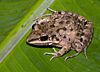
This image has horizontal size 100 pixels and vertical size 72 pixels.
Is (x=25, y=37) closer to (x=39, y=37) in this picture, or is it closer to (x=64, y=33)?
(x=39, y=37)

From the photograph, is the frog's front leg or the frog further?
the frog

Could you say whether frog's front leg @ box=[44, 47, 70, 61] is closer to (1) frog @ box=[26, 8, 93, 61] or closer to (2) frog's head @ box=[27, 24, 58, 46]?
(1) frog @ box=[26, 8, 93, 61]

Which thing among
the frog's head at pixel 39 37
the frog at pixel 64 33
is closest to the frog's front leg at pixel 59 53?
the frog at pixel 64 33

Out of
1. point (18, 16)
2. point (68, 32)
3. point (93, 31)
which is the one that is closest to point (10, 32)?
point (18, 16)

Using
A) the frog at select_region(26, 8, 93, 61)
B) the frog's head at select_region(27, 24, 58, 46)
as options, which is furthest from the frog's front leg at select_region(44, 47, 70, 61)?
the frog's head at select_region(27, 24, 58, 46)

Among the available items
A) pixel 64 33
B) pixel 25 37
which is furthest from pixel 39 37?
pixel 64 33

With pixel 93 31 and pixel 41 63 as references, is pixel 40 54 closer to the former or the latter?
pixel 41 63

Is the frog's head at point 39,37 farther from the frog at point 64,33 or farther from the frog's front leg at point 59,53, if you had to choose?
the frog's front leg at point 59,53
